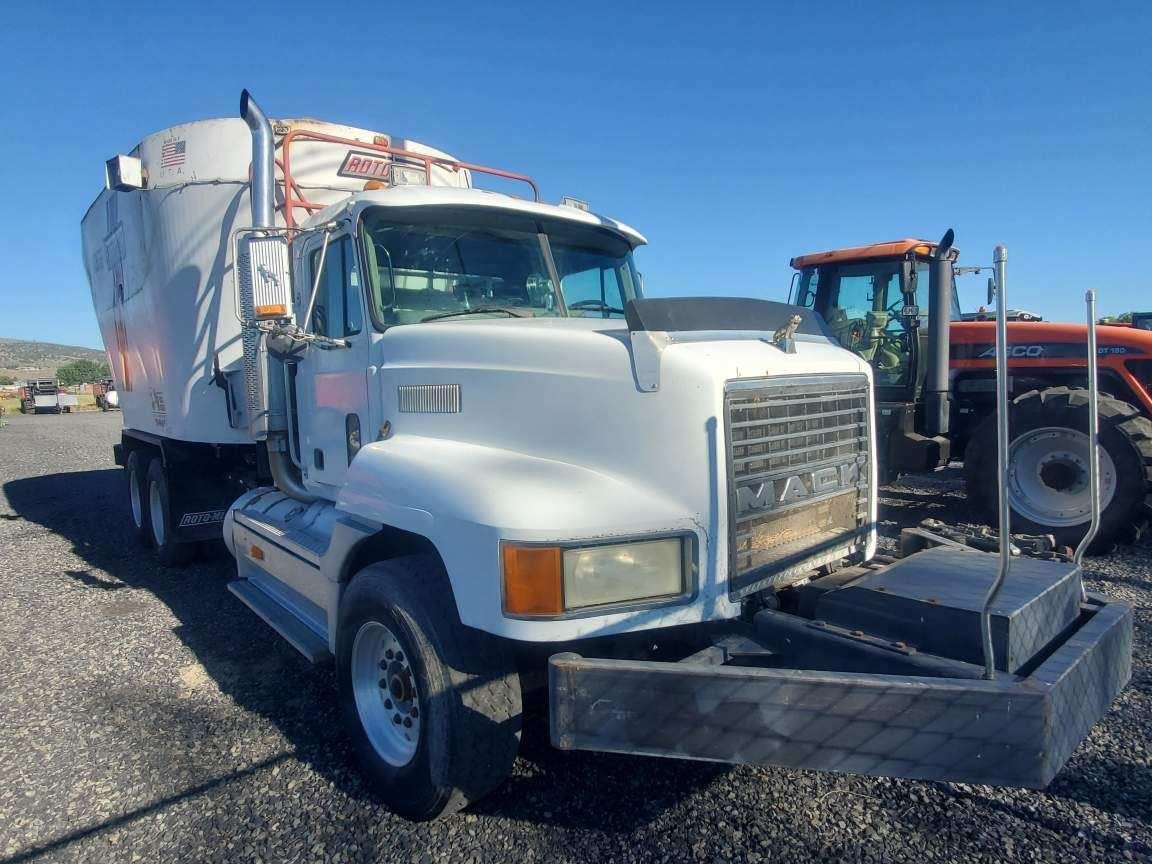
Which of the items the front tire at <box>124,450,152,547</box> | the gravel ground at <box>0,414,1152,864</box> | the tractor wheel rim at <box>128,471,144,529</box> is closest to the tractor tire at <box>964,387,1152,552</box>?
the gravel ground at <box>0,414,1152,864</box>

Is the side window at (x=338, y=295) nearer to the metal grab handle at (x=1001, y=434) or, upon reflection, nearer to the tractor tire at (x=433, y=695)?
the tractor tire at (x=433, y=695)

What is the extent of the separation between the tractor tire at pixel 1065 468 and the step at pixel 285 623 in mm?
5684

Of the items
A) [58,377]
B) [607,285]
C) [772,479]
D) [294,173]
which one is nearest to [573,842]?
[772,479]

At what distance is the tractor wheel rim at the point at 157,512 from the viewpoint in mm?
7109

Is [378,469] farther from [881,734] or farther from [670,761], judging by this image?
[881,734]

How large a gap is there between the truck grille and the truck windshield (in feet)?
4.94

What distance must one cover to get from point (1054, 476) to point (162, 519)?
333 inches

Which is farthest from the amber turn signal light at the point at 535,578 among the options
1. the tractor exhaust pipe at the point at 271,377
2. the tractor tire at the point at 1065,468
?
the tractor tire at the point at 1065,468

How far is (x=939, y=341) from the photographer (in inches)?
283

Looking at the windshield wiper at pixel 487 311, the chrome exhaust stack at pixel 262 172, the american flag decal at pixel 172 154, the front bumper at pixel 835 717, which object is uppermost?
the american flag decal at pixel 172 154

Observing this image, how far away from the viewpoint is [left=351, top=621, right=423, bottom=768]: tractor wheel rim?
3.16 metres

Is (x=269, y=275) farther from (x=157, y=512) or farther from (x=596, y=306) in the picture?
(x=157, y=512)

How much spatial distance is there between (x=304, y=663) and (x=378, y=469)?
6.93 feet

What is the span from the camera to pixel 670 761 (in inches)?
133
